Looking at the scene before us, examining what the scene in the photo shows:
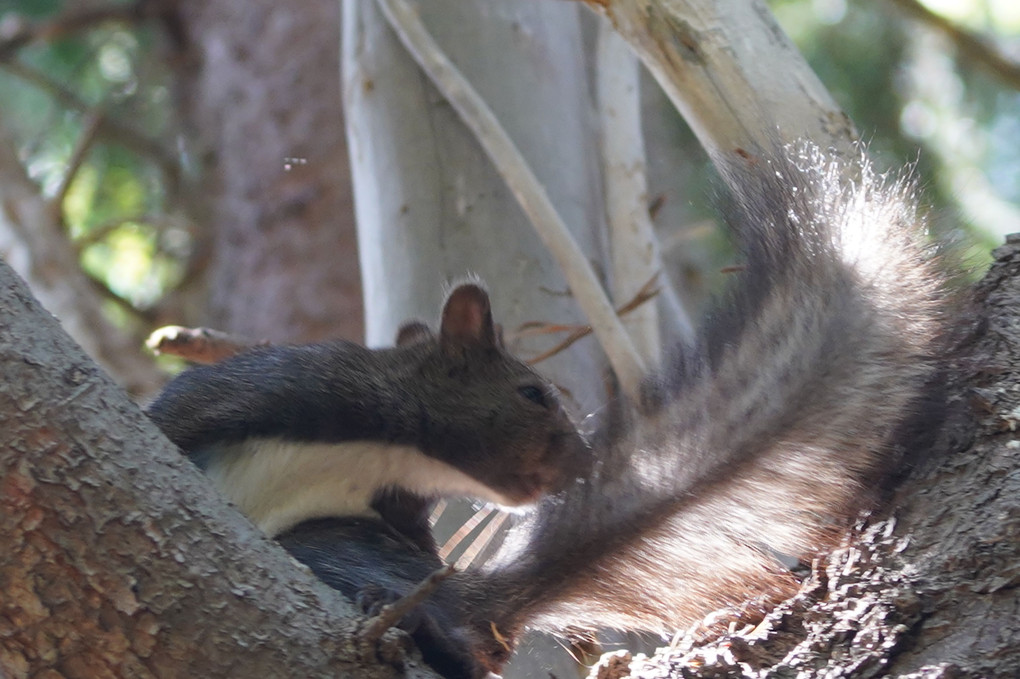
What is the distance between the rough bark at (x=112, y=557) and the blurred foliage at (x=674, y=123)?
12.0ft

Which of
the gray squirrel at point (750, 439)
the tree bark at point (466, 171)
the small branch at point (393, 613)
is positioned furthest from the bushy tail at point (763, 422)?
the tree bark at point (466, 171)

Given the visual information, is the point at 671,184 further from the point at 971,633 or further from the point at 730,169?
the point at 971,633

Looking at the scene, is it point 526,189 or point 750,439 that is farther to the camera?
point 526,189

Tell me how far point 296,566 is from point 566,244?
1348mm

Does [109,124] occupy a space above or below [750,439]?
above

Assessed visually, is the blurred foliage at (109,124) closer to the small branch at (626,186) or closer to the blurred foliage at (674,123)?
the blurred foliage at (674,123)

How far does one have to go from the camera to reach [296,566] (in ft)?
5.47

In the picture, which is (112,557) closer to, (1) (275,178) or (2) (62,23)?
(1) (275,178)

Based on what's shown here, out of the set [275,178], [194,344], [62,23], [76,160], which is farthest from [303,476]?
[62,23]

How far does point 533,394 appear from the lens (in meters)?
2.62

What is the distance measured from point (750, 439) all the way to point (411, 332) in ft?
3.78

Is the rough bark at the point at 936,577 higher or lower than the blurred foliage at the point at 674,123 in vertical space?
lower

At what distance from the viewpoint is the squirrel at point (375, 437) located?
7.51 ft

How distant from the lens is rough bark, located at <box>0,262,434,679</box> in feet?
4.81
